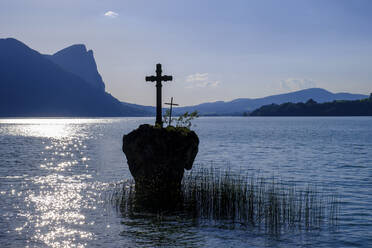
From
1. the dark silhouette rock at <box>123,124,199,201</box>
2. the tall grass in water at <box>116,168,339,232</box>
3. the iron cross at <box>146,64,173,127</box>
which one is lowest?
the tall grass in water at <box>116,168,339,232</box>

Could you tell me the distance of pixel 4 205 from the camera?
58.6 ft

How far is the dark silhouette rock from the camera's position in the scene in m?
17.3

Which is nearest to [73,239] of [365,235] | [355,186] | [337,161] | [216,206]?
[216,206]

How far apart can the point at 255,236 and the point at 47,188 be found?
14015 millimetres

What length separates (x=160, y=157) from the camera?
17328 mm

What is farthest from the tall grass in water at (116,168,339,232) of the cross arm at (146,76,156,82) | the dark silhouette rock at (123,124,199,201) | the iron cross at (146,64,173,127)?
the cross arm at (146,76,156,82)

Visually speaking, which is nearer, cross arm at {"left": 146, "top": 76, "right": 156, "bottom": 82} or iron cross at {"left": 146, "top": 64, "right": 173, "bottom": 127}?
iron cross at {"left": 146, "top": 64, "right": 173, "bottom": 127}

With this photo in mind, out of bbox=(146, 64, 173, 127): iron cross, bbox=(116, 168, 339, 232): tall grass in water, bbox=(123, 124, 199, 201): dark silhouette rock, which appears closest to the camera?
bbox=(116, 168, 339, 232): tall grass in water

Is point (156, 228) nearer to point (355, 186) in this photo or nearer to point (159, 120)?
point (159, 120)

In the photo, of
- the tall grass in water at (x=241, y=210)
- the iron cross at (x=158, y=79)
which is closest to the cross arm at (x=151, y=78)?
the iron cross at (x=158, y=79)

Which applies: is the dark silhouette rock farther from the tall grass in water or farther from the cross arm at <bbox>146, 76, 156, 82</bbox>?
the cross arm at <bbox>146, 76, 156, 82</bbox>

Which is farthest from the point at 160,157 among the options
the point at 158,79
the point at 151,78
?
the point at 151,78

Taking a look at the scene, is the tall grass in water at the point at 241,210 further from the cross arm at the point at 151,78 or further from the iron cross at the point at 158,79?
the cross arm at the point at 151,78

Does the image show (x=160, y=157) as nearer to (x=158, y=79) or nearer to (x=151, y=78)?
(x=158, y=79)
